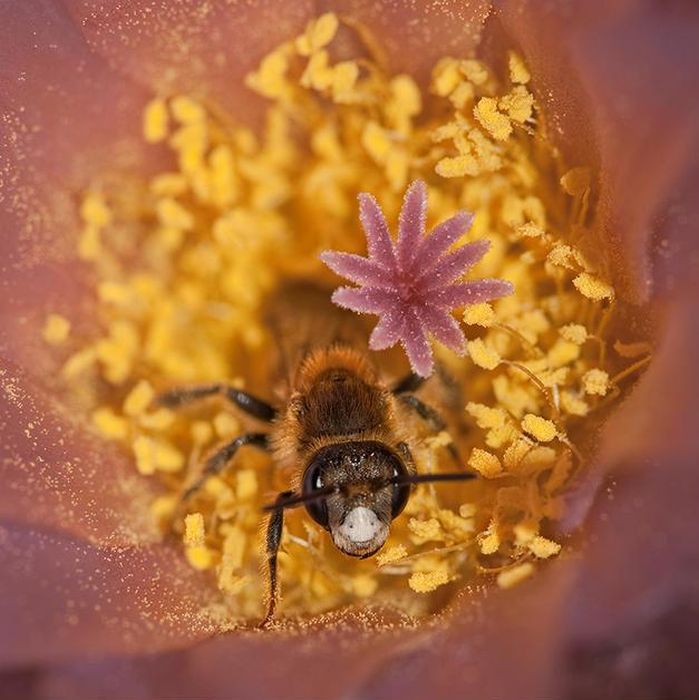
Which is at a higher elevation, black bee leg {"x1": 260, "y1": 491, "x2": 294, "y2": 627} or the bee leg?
the bee leg

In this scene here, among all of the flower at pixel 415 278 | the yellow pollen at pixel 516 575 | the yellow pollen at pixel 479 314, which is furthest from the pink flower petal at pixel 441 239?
the yellow pollen at pixel 516 575

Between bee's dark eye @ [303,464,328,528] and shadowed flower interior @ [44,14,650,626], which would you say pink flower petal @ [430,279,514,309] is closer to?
shadowed flower interior @ [44,14,650,626]

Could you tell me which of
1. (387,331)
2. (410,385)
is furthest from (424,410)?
(387,331)

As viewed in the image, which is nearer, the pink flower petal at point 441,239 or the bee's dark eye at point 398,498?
the bee's dark eye at point 398,498

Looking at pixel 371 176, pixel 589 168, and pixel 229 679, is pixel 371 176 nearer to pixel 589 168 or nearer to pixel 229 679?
pixel 589 168

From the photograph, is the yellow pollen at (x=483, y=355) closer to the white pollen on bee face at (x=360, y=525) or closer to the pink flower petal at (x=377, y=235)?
the pink flower petal at (x=377, y=235)

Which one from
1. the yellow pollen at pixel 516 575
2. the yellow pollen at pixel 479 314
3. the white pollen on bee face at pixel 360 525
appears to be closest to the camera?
the white pollen on bee face at pixel 360 525

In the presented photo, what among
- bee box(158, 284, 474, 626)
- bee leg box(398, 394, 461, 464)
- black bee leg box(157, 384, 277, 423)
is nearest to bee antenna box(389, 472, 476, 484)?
bee box(158, 284, 474, 626)
